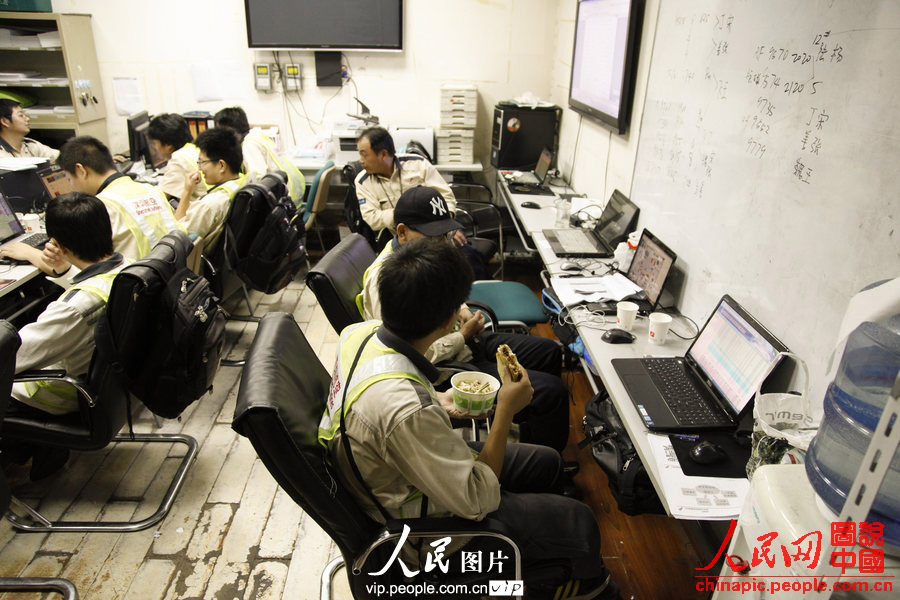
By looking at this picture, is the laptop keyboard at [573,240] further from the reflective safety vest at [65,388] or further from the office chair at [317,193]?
the reflective safety vest at [65,388]

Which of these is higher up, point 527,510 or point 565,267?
point 565,267

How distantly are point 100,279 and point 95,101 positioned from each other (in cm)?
362

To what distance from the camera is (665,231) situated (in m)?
2.52

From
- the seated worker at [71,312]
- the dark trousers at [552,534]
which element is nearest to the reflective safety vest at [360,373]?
the dark trousers at [552,534]

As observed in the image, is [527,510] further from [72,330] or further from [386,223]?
[386,223]

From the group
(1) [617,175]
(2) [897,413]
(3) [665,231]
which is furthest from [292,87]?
(2) [897,413]

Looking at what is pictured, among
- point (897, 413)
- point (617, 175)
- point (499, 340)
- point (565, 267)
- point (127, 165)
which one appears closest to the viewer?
point (897, 413)

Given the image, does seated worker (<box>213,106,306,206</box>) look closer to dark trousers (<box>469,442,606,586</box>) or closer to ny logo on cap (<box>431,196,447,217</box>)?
ny logo on cap (<box>431,196,447,217</box>)

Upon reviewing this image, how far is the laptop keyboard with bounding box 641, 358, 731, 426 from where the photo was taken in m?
1.66

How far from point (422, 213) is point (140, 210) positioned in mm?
1530

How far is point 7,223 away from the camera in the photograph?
116 inches

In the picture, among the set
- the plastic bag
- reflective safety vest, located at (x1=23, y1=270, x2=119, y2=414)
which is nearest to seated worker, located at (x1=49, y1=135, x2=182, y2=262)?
reflective safety vest, located at (x1=23, y1=270, x2=119, y2=414)

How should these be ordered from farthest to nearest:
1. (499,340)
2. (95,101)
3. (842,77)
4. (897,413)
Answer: (95,101)
(499,340)
(842,77)
(897,413)

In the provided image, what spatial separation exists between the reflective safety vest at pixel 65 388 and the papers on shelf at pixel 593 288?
5.67 feet
